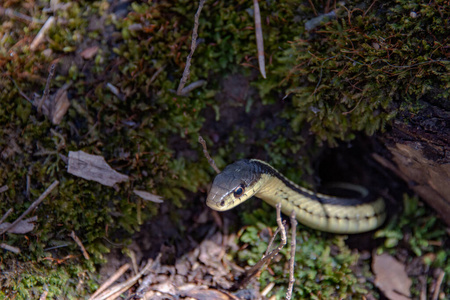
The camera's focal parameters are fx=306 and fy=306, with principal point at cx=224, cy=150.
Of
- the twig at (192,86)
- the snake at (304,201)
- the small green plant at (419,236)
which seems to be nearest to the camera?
the snake at (304,201)

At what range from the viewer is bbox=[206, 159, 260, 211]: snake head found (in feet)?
8.91

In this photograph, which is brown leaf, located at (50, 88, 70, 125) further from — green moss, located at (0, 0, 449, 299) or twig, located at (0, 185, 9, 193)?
twig, located at (0, 185, 9, 193)

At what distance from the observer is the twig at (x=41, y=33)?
2.98 meters

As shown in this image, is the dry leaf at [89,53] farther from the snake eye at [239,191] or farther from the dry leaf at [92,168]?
the snake eye at [239,191]

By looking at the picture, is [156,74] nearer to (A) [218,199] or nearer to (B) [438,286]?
(A) [218,199]

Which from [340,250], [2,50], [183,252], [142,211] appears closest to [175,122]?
[142,211]

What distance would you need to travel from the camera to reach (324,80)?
2.85m

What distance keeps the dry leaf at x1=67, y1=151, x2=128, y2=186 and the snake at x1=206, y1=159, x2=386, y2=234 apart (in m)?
1.02

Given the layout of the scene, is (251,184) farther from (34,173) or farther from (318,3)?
(34,173)

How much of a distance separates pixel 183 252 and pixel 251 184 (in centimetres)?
103

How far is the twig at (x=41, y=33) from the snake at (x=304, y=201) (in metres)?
2.19

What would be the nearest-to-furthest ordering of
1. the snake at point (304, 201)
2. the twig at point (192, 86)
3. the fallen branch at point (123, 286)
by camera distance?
the fallen branch at point (123, 286) → the snake at point (304, 201) → the twig at point (192, 86)

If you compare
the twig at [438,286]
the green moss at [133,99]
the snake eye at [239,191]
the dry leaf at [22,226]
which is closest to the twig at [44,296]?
the green moss at [133,99]

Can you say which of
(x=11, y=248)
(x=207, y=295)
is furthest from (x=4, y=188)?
(x=207, y=295)
